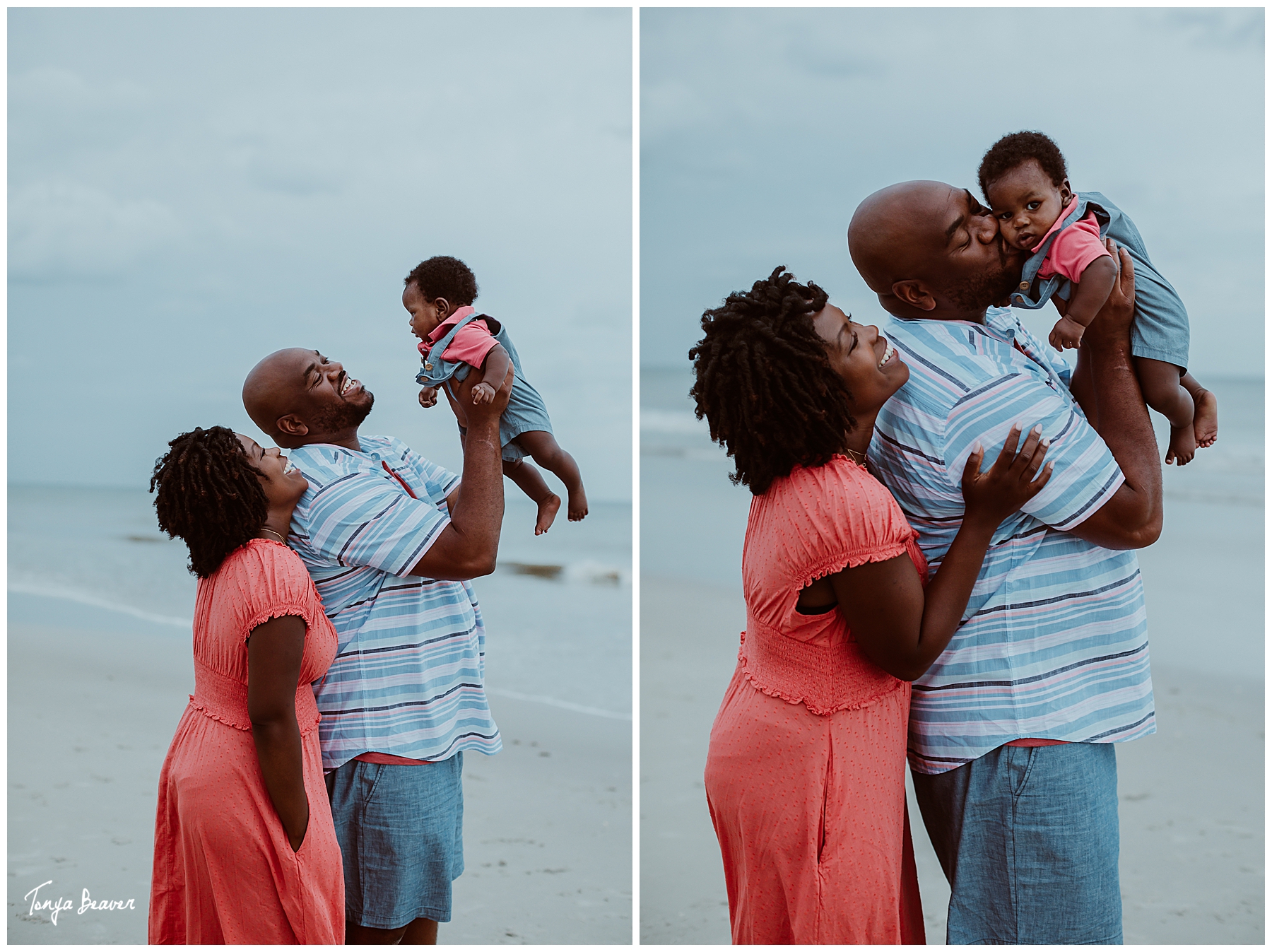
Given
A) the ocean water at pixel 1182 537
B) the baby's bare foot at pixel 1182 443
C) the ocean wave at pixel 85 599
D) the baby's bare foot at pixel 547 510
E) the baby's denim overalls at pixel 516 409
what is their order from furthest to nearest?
the ocean wave at pixel 85 599, the ocean water at pixel 1182 537, the baby's bare foot at pixel 547 510, the baby's denim overalls at pixel 516 409, the baby's bare foot at pixel 1182 443

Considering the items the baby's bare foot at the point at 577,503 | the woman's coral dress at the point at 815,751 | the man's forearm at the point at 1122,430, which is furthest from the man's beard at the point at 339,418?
the man's forearm at the point at 1122,430

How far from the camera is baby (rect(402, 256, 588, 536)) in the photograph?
260 cm

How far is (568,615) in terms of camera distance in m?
9.81

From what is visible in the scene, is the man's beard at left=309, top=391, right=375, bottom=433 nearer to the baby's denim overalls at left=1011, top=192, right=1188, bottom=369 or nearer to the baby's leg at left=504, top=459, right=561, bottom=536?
the baby's leg at left=504, top=459, right=561, bottom=536

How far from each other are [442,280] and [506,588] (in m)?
8.02

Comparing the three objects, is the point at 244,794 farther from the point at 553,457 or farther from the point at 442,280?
the point at 442,280

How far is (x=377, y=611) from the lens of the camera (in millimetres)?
2359

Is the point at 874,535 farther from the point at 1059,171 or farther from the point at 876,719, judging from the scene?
the point at 1059,171

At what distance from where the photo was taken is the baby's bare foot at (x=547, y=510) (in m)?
2.94

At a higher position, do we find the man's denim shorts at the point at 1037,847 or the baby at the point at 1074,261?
the baby at the point at 1074,261

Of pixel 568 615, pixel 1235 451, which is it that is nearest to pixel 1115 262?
pixel 568 615

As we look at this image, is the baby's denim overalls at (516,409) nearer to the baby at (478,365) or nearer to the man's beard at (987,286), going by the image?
the baby at (478,365)

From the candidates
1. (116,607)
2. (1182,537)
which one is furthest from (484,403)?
(1182,537)
